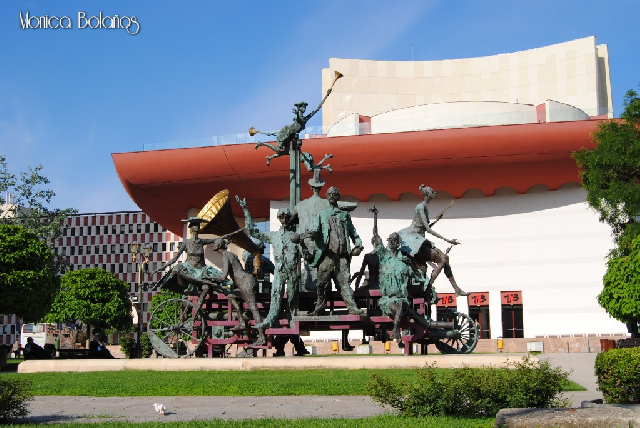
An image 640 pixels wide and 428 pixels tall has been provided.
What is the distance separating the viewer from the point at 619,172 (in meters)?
31.5

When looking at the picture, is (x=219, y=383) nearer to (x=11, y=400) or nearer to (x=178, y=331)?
(x=11, y=400)

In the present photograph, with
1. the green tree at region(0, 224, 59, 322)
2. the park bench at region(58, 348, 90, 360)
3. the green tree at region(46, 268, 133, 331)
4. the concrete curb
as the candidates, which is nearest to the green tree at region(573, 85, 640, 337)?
the concrete curb

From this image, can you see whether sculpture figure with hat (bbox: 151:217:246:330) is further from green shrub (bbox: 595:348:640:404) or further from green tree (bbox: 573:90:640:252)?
green tree (bbox: 573:90:640:252)

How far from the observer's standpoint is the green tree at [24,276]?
94.9 ft

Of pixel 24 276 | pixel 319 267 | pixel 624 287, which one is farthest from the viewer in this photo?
pixel 624 287

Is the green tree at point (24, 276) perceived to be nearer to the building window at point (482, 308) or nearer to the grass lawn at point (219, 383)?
the grass lawn at point (219, 383)

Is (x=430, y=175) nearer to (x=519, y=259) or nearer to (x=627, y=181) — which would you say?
(x=519, y=259)

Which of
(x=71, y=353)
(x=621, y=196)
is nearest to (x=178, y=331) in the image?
(x=71, y=353)

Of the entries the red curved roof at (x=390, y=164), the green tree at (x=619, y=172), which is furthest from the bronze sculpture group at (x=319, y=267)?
the red curved roof at (x=390, y=164)

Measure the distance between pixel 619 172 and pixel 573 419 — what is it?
1098 inches

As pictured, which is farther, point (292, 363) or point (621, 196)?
point (621, 196)

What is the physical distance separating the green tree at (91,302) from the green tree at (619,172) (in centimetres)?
2781

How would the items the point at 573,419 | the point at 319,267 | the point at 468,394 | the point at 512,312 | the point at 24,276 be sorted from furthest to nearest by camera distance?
1. the point at 512,312
2. the point at 24,276
3. the point at 319,267
4. the point at 468,394
5. the point at 573,419

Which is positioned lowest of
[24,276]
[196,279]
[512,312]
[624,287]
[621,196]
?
[196,279]
